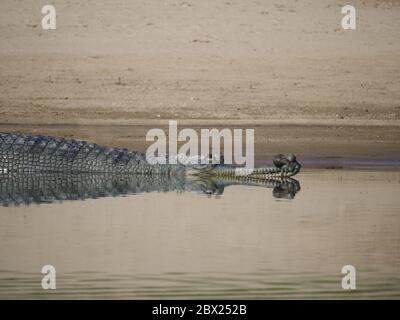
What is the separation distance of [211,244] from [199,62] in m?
9.04

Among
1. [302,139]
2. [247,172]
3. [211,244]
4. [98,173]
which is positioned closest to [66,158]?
[98,173]

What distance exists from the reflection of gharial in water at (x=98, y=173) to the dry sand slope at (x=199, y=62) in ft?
13.6

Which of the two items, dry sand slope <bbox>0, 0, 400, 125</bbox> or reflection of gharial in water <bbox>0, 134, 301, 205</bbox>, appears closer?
A: reflection of gharial in water <bbox>0, 134, 301, 205</bbox>

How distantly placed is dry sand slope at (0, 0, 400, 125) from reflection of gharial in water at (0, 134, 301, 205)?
414 centimetres

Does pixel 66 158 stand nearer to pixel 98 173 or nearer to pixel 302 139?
pixel 98 173

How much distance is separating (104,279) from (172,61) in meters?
10.3

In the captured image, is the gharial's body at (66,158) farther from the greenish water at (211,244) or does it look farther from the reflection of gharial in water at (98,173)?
the greenish water at (211,244)

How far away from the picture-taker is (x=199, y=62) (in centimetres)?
1811

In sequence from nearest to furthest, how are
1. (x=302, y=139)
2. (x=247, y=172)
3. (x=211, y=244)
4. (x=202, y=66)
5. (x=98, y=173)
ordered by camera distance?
1. (x=211, y=244)
2. (x=247, y=172)
3. (x=98, y=173)
4. (x=302, y=139)
5. (x=202, y=66)

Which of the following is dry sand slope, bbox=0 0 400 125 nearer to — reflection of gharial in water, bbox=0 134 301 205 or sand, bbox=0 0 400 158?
sand, bbox=0 0 400 158

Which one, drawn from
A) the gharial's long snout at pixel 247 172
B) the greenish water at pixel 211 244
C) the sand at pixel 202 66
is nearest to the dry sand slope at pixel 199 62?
the sand at pixel 202 66

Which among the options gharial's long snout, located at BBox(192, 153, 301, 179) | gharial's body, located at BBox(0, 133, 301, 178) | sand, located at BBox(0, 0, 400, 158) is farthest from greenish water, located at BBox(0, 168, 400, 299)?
sand, located at BBox(0, 0, 400, 158)

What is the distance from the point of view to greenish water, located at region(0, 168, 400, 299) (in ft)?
26.5
